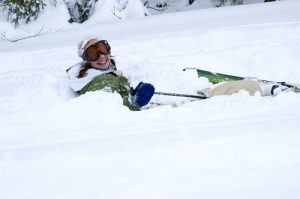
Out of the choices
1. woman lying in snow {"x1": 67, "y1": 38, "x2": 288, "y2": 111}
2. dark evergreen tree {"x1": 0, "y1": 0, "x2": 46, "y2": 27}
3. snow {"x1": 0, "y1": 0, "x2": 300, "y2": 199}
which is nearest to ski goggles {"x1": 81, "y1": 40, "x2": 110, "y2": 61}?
woman lying in snow {"x1": 67, "y1": 38, "x2": 288, "y2": 111}

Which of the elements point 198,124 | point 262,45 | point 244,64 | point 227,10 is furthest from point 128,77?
point 227,10

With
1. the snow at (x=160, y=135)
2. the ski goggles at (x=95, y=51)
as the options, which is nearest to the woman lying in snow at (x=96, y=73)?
the ski goggles at (x=95, y=51)

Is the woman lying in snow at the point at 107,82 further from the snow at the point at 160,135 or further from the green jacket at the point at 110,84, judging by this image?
the snow at the point at 160,135

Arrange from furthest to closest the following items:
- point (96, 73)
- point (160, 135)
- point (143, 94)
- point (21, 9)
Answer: point (21, 9) < point (96, 73) < point (143, 94) < point (160, 135)

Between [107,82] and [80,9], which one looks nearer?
[107,82]

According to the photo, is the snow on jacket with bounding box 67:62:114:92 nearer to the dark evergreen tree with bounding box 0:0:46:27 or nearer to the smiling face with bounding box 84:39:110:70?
the smiling face with bounding box 84:39:110:70

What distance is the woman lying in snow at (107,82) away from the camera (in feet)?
13.8

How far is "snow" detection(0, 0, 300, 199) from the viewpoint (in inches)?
89.8

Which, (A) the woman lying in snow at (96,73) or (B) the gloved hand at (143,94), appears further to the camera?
(A) the woman lying in snow at (96,73)

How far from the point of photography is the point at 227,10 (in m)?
8.45

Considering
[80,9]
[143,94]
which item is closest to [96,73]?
[143,94]

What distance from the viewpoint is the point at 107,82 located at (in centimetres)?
460

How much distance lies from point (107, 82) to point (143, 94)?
562 millimetres

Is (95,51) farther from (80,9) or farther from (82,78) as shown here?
(80,9)
